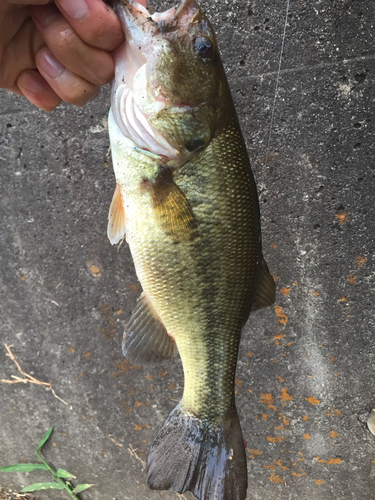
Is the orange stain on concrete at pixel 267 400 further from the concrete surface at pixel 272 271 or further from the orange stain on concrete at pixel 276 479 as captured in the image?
the orange stain on concrete at pixel 276 479

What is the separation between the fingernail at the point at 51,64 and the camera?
1.19 meters

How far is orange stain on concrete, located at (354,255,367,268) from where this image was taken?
1.98 meters

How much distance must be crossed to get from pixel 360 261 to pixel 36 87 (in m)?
1.91

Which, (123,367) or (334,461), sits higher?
(123,367)

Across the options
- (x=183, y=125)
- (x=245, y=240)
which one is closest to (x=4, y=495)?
(x=245, y=240)

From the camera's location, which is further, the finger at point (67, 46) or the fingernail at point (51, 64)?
the fingernail at point (51, 64)

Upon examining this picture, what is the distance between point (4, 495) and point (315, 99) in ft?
13.5

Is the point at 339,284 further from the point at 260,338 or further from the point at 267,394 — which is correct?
the point at 267,394

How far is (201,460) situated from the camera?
4.77 ft

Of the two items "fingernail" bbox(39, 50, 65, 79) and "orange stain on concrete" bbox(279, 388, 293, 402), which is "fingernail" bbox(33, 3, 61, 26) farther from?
"orange stain on concrete" bbox(279, 388, 293, 402)

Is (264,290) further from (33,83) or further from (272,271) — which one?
(33,83)

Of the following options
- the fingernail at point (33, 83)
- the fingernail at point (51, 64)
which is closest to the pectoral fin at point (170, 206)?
the fingernail at point (51, 64)

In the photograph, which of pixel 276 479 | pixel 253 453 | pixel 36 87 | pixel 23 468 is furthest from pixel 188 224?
pixel 23 468

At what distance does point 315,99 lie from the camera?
1.82 meters
